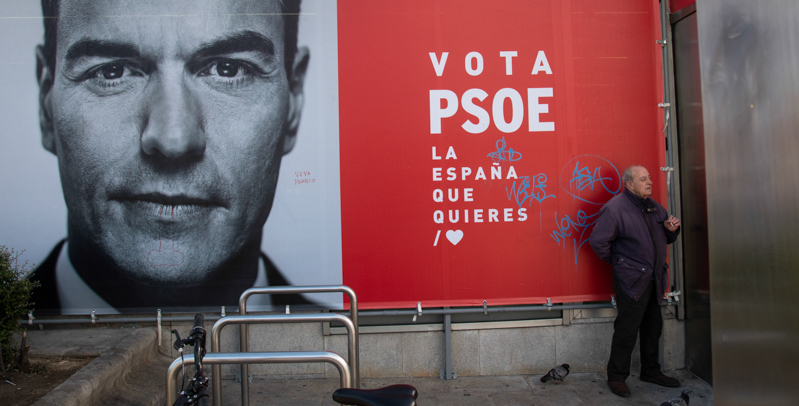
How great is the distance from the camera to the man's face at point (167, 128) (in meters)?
4.30

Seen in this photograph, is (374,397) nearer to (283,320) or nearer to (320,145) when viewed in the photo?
(283,320)

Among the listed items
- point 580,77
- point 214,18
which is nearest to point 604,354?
point 580,77

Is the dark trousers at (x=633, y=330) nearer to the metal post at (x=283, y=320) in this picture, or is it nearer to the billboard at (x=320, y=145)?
the billboard at (x=320, y=145)

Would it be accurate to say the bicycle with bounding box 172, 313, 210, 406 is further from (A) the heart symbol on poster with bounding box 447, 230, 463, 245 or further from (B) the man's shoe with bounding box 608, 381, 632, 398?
(B) the man's shoe with bounding box 608, 381, 632, 398

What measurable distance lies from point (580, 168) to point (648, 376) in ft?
6.25

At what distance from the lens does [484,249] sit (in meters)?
4.45

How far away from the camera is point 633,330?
4.12 m

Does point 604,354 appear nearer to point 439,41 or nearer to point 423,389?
point 423,389

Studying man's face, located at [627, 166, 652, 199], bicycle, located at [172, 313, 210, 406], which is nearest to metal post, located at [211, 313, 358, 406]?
bicycle, located at [172, 313, 210, 406]

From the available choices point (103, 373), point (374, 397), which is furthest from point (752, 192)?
point (103, 373)

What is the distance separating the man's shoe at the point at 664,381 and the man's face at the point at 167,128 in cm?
366

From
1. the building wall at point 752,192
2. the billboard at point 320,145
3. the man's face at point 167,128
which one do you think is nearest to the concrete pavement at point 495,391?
the billboard at point 320,145

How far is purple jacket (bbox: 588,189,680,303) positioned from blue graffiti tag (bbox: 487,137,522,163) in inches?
34.7

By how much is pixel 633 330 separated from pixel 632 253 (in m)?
0.65
